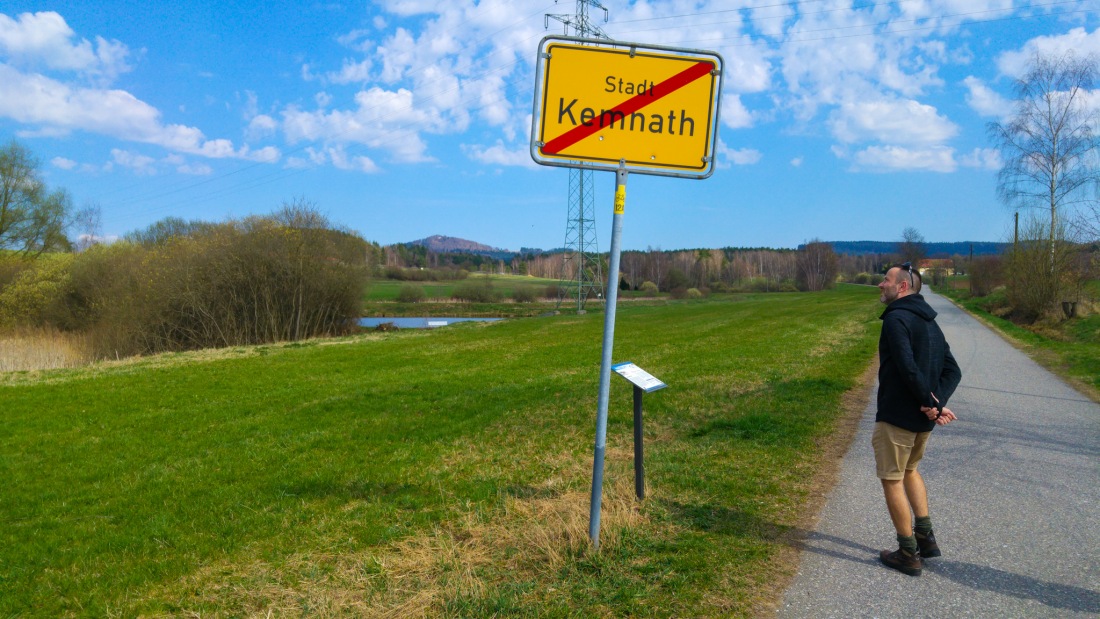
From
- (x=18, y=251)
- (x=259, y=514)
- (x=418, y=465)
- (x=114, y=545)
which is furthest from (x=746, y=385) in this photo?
(x=18, y=251)

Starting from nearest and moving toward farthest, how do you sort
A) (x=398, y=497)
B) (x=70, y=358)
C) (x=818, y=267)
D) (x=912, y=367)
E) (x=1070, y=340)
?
(x=912, y=367) → (x=398, y=497) → (x=1070, y=340) → (x=70, y=358) → (x=818, y=267)

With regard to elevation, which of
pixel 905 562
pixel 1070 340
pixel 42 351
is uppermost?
pixel 905 562

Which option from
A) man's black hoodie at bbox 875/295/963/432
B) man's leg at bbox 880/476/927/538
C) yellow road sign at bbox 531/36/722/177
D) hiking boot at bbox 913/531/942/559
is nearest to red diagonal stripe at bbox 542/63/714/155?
yellow road sign at bbox 531/36/722/177

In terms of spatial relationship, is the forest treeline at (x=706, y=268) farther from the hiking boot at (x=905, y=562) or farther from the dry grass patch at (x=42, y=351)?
the hiking boot at (x=905, y=562)

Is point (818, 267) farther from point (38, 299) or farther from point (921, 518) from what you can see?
point (921, 518)

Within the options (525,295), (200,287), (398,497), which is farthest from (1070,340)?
(525,295)

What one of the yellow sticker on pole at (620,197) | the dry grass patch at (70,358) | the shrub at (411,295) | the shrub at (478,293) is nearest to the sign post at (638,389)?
the yellow sticker on pole at (620,197)

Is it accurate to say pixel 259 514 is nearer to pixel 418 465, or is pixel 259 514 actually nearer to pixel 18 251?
pixel 418 465

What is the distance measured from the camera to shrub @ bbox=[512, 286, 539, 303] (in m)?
66.0

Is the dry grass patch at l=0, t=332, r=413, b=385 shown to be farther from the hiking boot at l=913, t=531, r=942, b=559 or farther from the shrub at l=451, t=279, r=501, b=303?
the shrub at l=451, t=279, r=501, b=303

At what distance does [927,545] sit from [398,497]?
3.88 meters

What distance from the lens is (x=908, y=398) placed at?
4.08m

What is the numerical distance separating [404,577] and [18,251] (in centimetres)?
3905

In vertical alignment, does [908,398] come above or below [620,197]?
below
